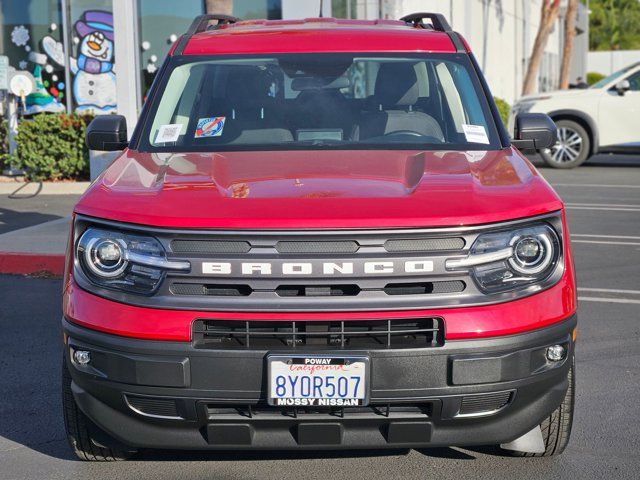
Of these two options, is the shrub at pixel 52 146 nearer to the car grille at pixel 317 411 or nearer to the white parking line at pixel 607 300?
the white parking line at pixel 607 300

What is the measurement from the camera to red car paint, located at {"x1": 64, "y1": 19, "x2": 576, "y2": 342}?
3.55 meters

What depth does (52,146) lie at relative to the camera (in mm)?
14969

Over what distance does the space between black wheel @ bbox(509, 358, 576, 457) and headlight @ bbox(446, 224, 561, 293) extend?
1.83ft

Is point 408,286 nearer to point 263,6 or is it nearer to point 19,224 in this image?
point 19,224

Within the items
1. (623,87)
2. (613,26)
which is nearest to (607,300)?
(623,87)

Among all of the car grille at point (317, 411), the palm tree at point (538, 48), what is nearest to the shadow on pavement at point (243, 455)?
the car grille at point (317, 411)

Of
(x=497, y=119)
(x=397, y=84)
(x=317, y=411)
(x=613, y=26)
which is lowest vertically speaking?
(x=613, y=26)

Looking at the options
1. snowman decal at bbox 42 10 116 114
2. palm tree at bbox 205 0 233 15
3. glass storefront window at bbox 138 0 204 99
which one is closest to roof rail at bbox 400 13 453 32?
palm tree at bbox 205 0 233 15

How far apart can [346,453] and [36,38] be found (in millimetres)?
16757

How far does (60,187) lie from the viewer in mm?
14695

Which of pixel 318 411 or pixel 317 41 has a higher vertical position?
pixel 317 41

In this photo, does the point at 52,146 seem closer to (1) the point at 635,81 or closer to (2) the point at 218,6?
(2) the point at 218,6

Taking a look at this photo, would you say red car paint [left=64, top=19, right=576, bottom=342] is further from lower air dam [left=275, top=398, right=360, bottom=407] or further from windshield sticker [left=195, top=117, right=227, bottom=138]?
windshield sticker [left=195, top=117, right=227, bottom=138]

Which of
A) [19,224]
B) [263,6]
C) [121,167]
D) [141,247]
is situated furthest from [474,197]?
[263,6]
